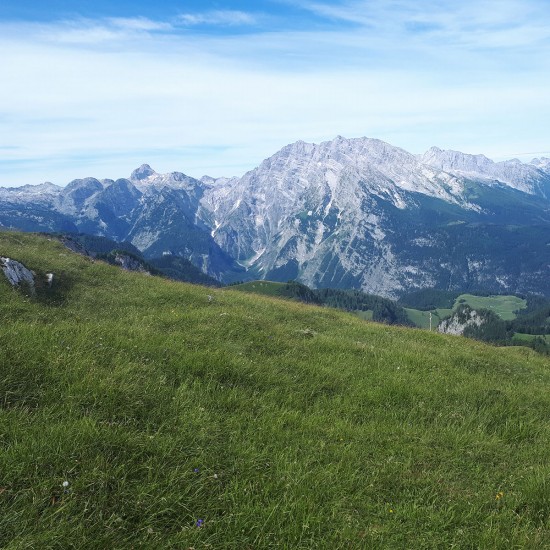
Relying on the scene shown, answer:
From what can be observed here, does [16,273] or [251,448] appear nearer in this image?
[251,448]

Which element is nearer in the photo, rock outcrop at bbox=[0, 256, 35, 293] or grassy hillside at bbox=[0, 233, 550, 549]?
grassy hillside at bbox=[0, 233, 550, 549]

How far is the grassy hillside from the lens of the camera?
5.41 metres

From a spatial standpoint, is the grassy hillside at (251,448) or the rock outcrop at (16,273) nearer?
the grassy hillside at (251,448)

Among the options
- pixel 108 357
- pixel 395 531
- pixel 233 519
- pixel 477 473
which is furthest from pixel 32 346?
pixel 477 473

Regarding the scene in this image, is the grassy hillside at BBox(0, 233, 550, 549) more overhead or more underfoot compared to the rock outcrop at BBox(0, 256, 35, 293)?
more underfoot

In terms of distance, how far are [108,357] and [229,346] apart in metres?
3.92

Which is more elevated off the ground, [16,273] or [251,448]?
[16,273]

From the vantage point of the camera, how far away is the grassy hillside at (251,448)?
541 cm

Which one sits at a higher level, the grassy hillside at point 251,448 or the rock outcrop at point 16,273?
the rock outcrop at point 16,273

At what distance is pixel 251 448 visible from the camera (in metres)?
7.09

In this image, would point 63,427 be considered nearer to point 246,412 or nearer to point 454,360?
point 246,412

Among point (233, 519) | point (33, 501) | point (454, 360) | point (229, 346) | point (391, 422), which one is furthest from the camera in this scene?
point (454, 360)

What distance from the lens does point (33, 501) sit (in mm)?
5082

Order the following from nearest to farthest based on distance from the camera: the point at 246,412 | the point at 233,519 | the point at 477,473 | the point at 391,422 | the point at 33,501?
the point at 33,501, the point at 233,519, the point at 477,473, the point at 246,412, the point at 391,422
